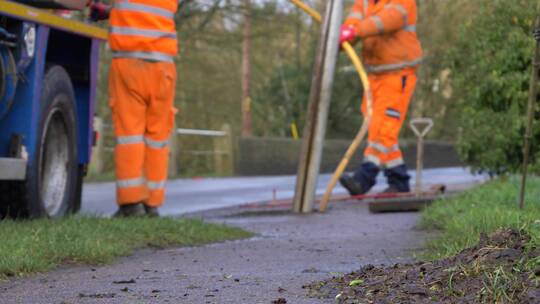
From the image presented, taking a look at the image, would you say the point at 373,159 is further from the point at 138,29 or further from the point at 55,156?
the point at 55,156

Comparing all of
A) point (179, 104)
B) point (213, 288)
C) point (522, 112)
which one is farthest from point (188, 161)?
point (213, 288)

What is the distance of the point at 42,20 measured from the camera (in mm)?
7648

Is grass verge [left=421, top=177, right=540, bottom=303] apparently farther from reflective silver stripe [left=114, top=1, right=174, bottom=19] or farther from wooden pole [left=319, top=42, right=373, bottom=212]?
reflective silver stripe [left=114, top=1, right=174, bottom=19]

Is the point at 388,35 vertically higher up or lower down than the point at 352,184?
higher up

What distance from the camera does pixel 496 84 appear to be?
35.0 ft

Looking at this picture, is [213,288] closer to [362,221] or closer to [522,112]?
[362,221]

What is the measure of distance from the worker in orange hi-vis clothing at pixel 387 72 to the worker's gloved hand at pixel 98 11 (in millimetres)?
2934

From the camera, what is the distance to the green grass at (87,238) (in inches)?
219

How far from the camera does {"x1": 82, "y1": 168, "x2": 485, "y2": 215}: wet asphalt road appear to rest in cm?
1189

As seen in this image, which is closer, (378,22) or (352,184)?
(378,22)

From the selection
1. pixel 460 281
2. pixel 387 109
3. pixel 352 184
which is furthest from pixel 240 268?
pixel 352 184

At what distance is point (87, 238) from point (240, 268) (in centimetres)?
124

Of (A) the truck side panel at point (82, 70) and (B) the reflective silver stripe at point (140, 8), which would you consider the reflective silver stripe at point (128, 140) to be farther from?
(B) the reflective silver stripe at point (140, 8)

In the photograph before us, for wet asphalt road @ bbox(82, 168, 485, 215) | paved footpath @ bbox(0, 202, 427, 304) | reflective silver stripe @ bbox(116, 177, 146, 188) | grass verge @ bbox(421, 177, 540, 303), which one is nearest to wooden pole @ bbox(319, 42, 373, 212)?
grass verge @ bbox(421, 177, 540, 303)
